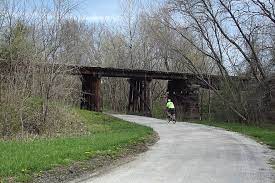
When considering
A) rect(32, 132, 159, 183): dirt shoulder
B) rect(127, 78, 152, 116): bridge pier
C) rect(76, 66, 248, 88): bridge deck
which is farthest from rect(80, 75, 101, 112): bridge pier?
rect(32, 132, 159, 183): dirt shoulder

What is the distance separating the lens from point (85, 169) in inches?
455

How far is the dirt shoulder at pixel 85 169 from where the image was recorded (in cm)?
1016

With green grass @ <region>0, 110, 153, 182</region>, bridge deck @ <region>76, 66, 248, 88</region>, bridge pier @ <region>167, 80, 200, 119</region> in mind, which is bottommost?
green grass @ <region>0, 110, 153, 182</region>

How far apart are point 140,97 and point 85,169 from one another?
132ft

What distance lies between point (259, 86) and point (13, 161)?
30.7m

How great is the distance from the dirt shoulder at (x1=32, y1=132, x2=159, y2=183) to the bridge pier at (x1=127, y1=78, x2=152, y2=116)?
116 ft

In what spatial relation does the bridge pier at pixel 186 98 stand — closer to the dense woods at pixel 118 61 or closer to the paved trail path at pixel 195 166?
the dense woods at pixel 118 61

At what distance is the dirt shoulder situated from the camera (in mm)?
10156

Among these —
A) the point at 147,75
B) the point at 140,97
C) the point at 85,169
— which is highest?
the point at 147,75

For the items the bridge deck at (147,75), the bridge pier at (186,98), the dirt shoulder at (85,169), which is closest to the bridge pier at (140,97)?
the bridge deck at (147,75)

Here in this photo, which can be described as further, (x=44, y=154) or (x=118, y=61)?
(x=118, y=61)

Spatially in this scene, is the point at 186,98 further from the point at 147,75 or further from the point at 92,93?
the point at 92,93

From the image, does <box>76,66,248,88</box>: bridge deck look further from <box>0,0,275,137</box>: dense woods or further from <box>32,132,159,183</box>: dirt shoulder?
<box>32,132,159,183</box>: dirt shoulder

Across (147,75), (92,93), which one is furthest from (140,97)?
(92,93)
